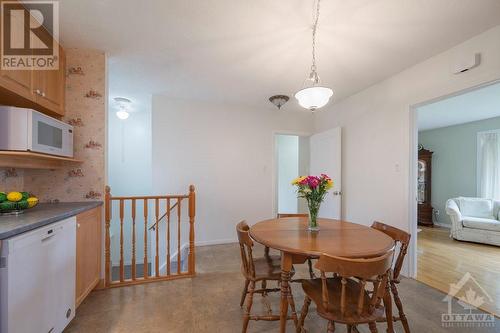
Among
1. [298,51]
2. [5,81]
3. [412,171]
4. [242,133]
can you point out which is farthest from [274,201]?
[5,81]

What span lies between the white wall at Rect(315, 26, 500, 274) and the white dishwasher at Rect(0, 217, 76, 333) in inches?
127

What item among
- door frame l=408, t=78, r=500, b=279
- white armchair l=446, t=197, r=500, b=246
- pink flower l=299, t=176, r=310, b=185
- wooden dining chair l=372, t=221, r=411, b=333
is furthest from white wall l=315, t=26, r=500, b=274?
white armchair l=446, t=197, r=500, b=246

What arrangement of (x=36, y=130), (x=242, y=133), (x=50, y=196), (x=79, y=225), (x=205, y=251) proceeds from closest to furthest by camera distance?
(x=36, y=130)
(x=79, y=225)
(x=50, y=196)
(x=205, y=251)
(x=242, y=133)

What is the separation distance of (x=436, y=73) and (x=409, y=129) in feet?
1.97

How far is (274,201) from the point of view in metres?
4.24

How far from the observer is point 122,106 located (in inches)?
162

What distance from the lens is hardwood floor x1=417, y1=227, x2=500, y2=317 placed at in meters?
2.45

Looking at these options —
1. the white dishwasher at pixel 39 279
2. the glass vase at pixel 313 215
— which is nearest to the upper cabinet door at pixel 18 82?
the white dishwasher at pixel 39 279

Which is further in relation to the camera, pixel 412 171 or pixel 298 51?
pixel 412 171

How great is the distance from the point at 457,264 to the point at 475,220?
1565mm

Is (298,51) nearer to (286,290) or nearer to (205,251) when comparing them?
(286,290)

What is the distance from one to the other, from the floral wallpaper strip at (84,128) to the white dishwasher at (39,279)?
2.28 ft

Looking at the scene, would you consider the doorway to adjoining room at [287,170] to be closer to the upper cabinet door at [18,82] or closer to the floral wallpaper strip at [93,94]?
the floral wallpaper strip at [93,94]

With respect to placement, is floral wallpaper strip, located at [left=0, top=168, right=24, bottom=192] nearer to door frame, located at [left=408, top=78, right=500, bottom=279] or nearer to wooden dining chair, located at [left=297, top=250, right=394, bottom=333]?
wooden dining chair, located at [left=297, top=250, right=394, bottom=333]
